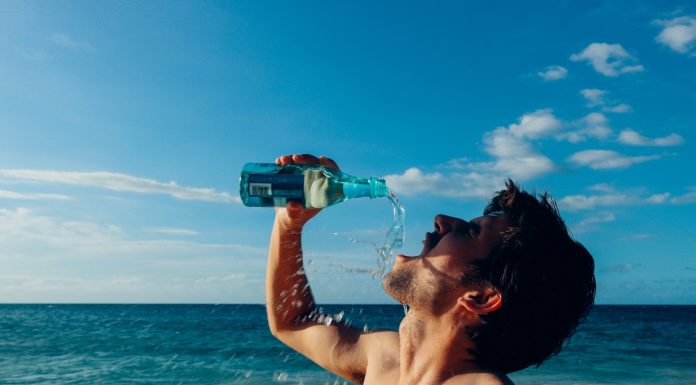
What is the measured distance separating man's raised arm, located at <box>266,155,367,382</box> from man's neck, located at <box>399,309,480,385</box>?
38 centimetres

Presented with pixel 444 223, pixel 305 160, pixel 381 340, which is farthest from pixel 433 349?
pixel 305 160

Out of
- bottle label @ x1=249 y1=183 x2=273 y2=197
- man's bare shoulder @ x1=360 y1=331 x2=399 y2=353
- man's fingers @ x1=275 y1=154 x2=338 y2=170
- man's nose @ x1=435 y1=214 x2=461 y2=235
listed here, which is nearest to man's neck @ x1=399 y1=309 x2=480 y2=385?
man's bare shoulder @ x1=360 y1=331 x2=399 y2=353

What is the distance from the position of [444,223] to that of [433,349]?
0.56 m

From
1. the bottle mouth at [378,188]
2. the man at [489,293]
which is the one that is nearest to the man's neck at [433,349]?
the man at [489,293]

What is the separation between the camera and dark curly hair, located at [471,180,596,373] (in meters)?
2.69

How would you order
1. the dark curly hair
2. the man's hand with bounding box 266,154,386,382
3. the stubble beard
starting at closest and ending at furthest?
the dark curly hair → the stubble beard → the man's hand with bounding box 266,154,386,382

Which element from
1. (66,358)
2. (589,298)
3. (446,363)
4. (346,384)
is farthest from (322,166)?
(66,358)

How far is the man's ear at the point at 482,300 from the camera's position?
2709 millimetres

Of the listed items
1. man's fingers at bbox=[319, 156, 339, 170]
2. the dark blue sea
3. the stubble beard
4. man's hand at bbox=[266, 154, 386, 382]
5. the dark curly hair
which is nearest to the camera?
the dark curly hair

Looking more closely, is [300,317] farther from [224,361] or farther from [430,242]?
[224,361]

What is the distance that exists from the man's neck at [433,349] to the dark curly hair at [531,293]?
65 mm

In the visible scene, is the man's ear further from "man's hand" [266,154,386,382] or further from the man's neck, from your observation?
"man's hand" [266,154,386,382]

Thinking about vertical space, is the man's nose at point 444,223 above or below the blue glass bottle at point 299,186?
below

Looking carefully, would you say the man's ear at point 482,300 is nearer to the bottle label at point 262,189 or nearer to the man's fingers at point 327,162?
the man's fingers at point 327,162
